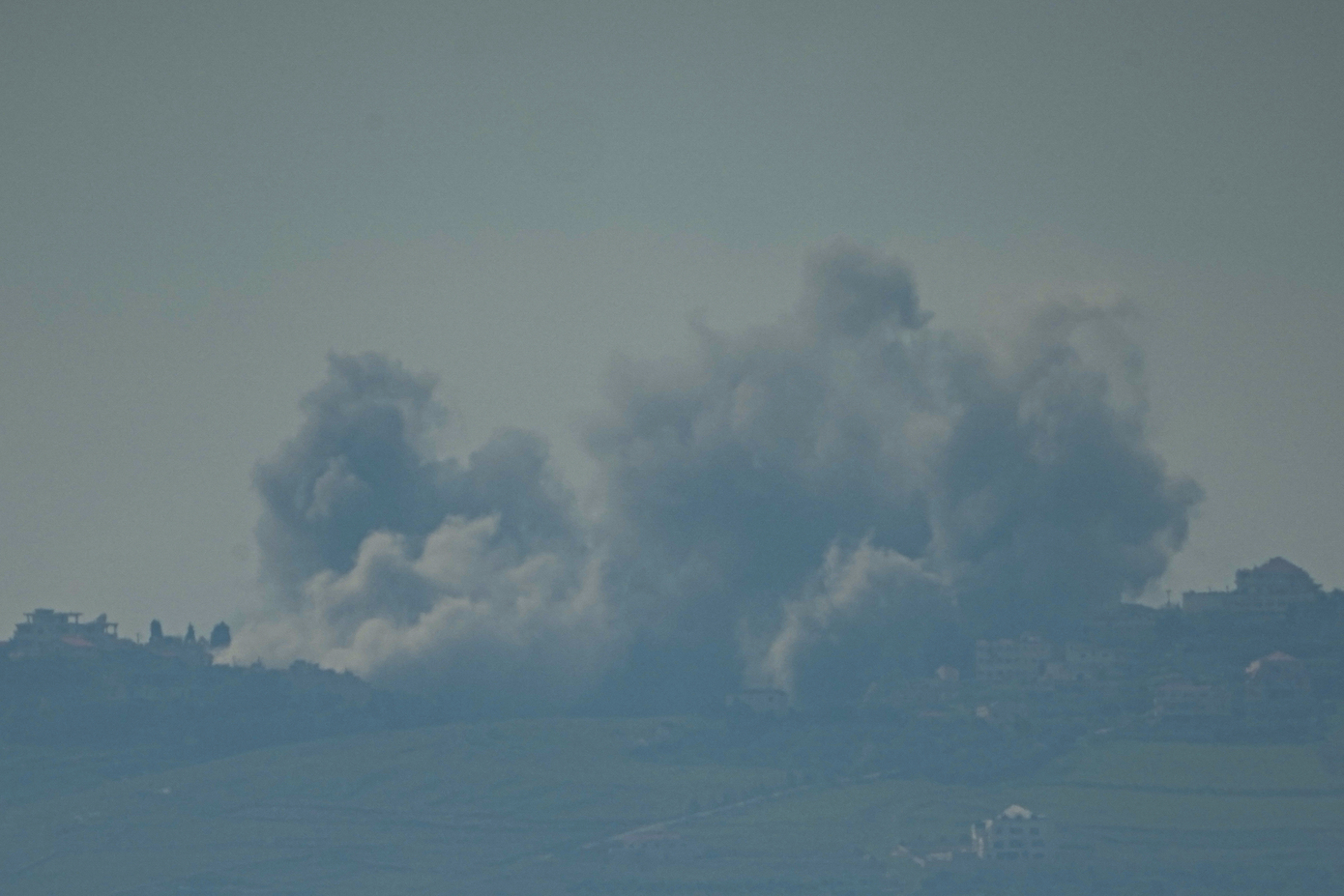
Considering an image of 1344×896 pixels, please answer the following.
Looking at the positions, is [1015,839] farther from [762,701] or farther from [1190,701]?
[1190,701]

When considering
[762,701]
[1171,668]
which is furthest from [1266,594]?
[762,701]

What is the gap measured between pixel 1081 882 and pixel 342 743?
1431 inches

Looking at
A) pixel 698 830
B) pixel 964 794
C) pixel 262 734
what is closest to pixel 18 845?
pixel 262 734

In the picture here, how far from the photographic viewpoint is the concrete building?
6708 inches

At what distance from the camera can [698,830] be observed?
153500mm

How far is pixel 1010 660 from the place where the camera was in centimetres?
17100

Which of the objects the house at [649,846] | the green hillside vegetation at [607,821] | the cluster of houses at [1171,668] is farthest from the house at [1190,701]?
the house at [649,846]

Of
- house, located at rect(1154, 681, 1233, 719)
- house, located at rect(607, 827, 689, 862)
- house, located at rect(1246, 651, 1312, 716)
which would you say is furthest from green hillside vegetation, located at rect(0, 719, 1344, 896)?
house, located at rect(1246, 651, 1312, 716)

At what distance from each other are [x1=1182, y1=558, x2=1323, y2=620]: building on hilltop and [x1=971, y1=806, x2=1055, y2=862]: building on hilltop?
3050 cm

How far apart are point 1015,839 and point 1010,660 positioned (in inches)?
824

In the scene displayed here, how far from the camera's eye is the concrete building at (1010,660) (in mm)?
170375

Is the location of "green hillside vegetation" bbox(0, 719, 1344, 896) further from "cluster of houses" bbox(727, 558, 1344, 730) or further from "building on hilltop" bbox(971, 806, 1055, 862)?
"cluster of houses" bbox(727, 558, 1344, 730)

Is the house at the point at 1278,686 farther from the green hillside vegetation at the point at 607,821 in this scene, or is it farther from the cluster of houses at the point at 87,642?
the cluster of houses at the point at 87,642

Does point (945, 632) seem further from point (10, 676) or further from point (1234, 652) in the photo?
point (10, 676)
